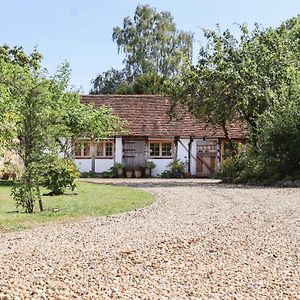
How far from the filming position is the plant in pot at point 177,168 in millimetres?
34469

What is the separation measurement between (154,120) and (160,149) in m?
1.85

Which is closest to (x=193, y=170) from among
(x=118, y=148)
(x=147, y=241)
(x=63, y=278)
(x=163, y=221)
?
(x=118, y=148)

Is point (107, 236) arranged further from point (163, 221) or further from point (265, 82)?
point (265, 82)

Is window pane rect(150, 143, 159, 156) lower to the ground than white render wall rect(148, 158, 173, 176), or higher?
higher

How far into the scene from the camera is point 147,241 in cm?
906

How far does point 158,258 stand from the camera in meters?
7.71

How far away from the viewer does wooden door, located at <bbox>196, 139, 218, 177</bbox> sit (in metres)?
35.6

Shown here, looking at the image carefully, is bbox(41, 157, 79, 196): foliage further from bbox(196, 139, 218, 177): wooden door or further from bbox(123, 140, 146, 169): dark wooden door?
bbox(196, 139, 218, 177): wooden door

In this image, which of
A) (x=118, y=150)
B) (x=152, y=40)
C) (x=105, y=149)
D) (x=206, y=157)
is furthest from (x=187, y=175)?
(x=152, y=40)

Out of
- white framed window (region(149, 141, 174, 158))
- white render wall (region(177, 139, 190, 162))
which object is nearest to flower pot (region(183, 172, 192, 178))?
white render wall (region(177, 139, 190, 162))

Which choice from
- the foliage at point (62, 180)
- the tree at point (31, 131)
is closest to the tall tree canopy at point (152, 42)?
the foliage at point (62, 180)

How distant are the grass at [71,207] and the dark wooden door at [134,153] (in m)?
16.1

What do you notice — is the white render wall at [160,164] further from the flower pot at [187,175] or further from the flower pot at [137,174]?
the flower pot at [187,175]

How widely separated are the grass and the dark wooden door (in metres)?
16.1
